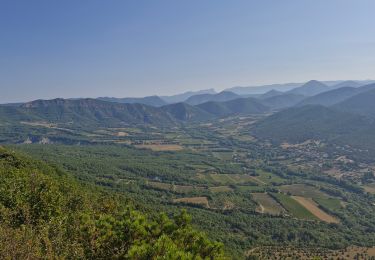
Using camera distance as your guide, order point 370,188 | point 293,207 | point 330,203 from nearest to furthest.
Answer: point 293,207
point 330,203
point 370,188

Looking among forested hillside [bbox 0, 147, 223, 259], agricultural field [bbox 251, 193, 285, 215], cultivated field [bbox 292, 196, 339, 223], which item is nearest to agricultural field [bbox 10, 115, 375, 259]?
agricultural field [bbox 251, 193, 285, 215]

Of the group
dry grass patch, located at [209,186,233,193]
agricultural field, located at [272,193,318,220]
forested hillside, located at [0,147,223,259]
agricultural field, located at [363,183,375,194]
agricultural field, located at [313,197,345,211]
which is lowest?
agricultural field, located at [363,183,375,194]

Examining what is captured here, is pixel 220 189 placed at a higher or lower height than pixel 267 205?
higher

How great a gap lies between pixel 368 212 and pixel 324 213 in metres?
18.8

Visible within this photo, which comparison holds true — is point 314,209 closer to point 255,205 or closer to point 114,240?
point 255,205

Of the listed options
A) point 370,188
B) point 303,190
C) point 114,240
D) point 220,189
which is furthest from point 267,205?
point 114,240

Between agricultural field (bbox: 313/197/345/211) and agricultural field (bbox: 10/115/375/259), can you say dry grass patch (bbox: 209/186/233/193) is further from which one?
agricultural field (bbox: 313/197/345/211)

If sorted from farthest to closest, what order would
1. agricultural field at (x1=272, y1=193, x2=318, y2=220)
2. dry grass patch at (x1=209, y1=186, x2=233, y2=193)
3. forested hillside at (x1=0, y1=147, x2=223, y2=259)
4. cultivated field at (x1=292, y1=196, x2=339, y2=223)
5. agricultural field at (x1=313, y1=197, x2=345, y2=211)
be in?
dry grass patch at (x1=209, y1=186, x2=233, y2=193) → agricultural field at (x1=313, y1=197, x2=345, y2=211) → agricultural field at (x1=272, y1=193, x2=318, y2=220) → cultivated field at (x1=292, y1=196, x2=339, y2=223) → forested hillside at (x1=0, y1=147, x2=223, y2=259)

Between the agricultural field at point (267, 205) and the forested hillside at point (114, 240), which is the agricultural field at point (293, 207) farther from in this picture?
the forested hillside at point (114, 240)

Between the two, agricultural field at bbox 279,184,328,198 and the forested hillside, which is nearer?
the forested hillside

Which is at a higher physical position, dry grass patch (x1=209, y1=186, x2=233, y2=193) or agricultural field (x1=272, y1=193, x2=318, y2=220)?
dry grass patch (x1=209, y1=186, x2=233, y2=193)

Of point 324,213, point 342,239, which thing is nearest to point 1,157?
point 342,239

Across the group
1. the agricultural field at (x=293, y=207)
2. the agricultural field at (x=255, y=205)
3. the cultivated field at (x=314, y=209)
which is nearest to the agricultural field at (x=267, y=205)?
the agricultural field at (x=255, y=205)

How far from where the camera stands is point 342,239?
117m
